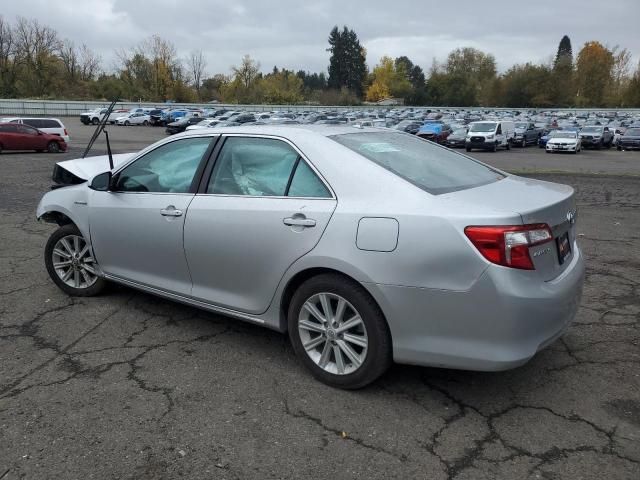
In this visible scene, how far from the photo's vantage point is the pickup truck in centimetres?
3769

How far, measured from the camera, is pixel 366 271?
10.1 ft

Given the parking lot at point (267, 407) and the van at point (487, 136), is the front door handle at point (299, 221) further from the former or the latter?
the van at point (487, 136)

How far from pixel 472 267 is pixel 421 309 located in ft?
1.16

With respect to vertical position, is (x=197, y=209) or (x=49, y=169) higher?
(x=197, y=209)

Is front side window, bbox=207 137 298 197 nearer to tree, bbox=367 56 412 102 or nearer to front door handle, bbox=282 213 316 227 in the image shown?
front door handle, bbox=282 213 316 227

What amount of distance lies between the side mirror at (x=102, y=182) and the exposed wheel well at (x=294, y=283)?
6.28 ft

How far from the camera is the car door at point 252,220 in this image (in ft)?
11.1

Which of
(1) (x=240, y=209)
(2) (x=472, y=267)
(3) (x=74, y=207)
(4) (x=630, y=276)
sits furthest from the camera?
(4) (x=630, y=276)

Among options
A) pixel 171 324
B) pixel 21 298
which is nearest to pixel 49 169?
pixel 21 298

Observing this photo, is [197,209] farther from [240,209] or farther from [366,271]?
[366,271]

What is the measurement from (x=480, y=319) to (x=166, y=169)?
8.58 feet

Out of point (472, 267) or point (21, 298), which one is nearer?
point (472, 267)

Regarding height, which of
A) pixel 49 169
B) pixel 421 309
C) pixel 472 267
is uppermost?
pixel 472 267

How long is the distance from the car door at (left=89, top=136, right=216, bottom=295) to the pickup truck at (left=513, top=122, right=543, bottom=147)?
36.4 meters
